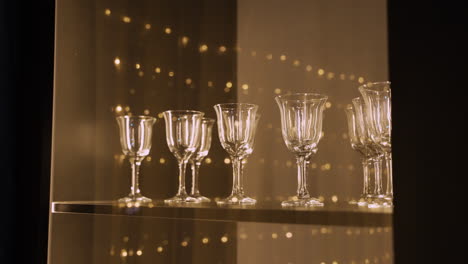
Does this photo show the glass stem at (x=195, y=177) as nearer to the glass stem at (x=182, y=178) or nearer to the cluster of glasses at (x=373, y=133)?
the glass stem at (x=182, y=178)

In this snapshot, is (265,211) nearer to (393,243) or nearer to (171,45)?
(393,243)

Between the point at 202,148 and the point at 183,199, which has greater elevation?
the point at 202,148

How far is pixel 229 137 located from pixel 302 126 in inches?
7.0

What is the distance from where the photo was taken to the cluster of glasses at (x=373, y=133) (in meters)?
0.91

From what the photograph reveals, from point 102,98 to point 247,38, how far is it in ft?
1.20

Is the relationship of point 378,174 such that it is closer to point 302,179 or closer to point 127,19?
point 302,179

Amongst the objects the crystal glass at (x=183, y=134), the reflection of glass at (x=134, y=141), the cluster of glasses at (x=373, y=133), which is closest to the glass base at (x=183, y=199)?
the crystal glass at (x=183, y=134)

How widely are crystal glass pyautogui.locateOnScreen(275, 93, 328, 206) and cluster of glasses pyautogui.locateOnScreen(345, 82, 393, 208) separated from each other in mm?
67

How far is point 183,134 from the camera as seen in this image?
1.21 meters

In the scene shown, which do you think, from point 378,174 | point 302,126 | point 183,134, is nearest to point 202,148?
point 183,134

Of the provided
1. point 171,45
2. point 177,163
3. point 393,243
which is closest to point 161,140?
point 177,163

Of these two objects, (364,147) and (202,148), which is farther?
(202,148)

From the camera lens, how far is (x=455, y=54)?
615mm

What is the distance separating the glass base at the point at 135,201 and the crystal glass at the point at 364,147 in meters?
0.41
